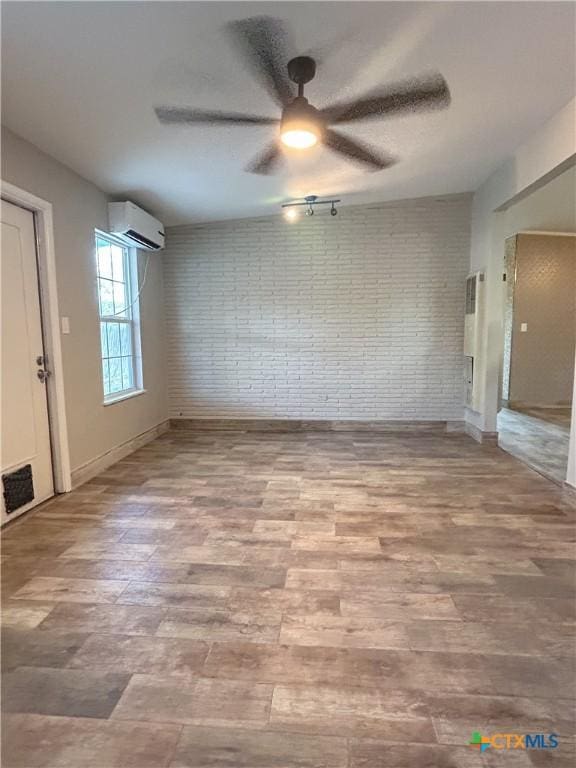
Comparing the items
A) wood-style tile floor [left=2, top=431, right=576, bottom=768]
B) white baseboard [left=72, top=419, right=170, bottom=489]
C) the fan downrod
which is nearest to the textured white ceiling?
the fan downrod

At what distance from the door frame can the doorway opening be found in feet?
20.1

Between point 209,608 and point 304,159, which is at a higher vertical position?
point 304,159

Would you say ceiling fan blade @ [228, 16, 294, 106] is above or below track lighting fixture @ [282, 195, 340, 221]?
below

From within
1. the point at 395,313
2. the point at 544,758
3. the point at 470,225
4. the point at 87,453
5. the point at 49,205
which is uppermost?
the point at 470,225

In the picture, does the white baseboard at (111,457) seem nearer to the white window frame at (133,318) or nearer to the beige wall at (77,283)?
the beige wall at (77,283)

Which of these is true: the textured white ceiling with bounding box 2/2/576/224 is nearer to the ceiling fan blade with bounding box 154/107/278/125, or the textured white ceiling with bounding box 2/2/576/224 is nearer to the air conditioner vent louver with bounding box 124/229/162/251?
the ceiling fan blade with bounding box 154/107/278/125

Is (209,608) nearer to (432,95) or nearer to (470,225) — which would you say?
(432,95)

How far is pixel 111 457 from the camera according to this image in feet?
13.0

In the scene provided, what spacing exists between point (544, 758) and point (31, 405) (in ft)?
10.8

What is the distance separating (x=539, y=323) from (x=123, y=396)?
21.5 feet

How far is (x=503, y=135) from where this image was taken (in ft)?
11.0

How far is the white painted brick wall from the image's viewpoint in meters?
5.06

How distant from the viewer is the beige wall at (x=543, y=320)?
21.9ft

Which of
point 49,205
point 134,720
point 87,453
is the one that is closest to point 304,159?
point 49,205
